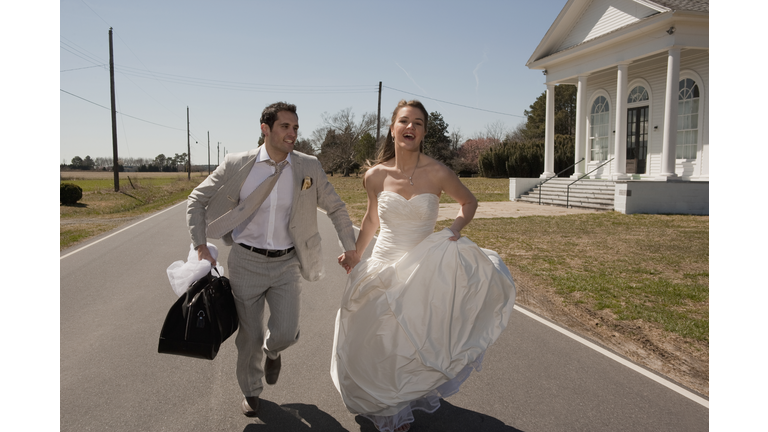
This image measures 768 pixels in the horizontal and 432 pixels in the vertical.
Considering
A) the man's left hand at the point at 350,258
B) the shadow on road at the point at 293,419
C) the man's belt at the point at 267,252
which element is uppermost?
the man's belt at the point at 267,252

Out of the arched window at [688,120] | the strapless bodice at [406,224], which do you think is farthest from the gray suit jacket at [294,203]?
the arched window at [688,120]

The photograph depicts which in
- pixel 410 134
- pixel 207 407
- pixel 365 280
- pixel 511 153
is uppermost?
pixel 511 153

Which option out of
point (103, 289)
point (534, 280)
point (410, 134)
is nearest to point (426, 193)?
point (410, 134)

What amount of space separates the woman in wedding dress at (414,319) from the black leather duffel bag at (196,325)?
0.83m

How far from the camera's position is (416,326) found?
343 centimetres

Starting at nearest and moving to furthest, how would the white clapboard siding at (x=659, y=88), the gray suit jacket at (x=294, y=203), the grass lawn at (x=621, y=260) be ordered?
the gray suit jacket at (x=294, y=203), the grass lawn at (x=621, y=260), the white clapboard siding at (x=659, y=88)

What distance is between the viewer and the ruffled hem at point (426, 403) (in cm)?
342

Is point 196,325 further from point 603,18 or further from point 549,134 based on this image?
point 549,134

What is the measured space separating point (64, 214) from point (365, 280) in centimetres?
2530

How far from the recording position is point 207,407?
387cm

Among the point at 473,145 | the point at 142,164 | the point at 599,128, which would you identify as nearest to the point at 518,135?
the point at 473,145

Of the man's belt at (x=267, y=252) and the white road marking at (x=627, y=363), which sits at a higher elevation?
the man's belt at (x=267, y=252)

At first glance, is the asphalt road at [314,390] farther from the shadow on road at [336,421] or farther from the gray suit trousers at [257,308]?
the gray suit trousers at [257,308]
